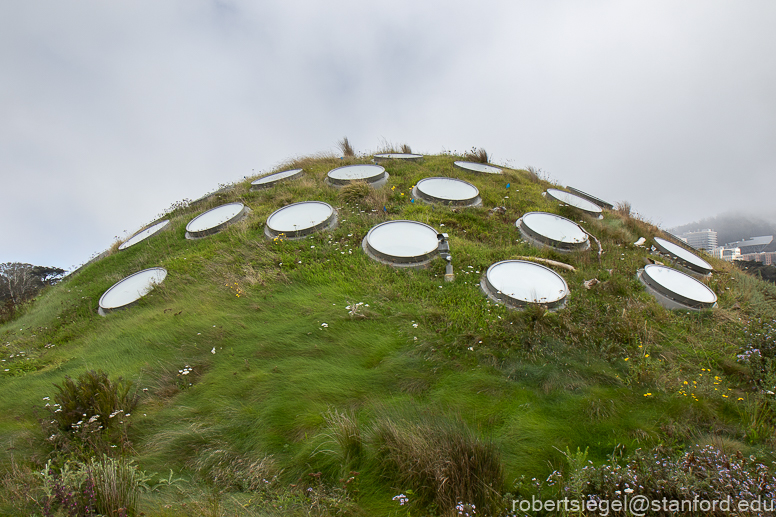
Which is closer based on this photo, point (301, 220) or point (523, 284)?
point (523, 284)

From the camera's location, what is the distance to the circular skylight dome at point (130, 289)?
26.3ft

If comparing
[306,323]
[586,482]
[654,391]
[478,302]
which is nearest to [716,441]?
[654,391]

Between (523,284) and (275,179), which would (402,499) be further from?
(275,179)

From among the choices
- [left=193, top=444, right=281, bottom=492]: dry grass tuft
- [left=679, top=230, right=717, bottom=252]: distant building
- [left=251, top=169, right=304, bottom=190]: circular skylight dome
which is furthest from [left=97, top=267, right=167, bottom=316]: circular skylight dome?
[left=679, top=230, right=717, bottom=252]: distant building

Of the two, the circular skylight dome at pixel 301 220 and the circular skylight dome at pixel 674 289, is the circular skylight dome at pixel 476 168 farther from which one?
the circular skylight dome at pixel 674 289

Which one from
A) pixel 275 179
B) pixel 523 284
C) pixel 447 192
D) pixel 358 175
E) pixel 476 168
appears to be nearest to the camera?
pixel 523 284

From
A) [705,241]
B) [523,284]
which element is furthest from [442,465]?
[705,241]

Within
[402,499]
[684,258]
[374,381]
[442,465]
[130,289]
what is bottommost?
[402,499]

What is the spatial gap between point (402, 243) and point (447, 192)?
3601mm

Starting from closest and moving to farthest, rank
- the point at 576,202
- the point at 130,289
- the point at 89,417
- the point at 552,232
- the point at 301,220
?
the point at 89,417 < the point at 130,289 < the point at 552,232 < the point at 301,220 < the point at 576,202

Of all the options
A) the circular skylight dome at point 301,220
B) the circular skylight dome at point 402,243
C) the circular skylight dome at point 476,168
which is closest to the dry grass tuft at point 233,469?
the circular skylight dome at point 402,243

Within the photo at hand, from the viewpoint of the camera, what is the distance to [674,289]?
762 centimetres

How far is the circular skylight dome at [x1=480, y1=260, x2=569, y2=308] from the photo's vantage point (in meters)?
6.66

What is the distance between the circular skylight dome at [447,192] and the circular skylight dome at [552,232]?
1.61 metres
